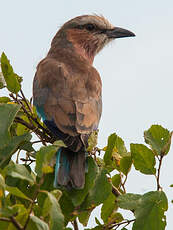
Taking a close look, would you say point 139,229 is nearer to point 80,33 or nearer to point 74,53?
point 74,53

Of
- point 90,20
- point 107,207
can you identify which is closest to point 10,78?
point 107,207

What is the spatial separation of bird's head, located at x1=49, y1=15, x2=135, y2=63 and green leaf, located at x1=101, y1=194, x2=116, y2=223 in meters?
3.14

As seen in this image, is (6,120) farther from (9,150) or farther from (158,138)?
(158,138)

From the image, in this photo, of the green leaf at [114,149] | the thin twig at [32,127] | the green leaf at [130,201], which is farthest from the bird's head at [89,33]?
the green leaf at [130,201]

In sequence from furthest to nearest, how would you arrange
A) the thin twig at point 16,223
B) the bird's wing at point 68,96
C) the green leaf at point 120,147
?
the bird's wing at point 68,96
the green leaf at point 120,147
the thin twig at point 16,223

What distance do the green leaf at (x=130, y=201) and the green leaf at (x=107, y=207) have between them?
26cm

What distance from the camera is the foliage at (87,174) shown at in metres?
2.18

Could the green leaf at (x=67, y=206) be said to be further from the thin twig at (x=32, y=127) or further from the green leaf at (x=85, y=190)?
the thin twig at (x=32, y=127)

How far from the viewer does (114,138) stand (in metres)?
2.93

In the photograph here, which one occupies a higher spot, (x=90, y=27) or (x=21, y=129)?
(x=90, y=27)

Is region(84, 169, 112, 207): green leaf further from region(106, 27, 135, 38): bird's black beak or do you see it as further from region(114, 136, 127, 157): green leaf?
region(106, 27, 135, 38): bird's black beak

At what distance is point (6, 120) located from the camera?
2623 millimetres

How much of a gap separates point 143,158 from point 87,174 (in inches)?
13.1

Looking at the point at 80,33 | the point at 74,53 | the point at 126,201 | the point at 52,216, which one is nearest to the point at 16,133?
the point at 126,201
